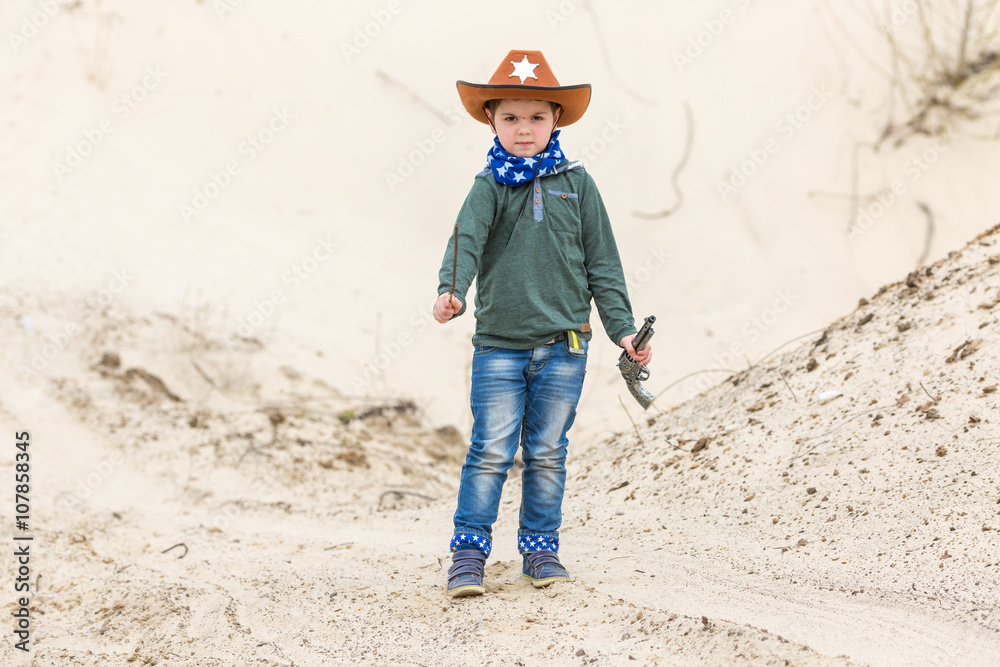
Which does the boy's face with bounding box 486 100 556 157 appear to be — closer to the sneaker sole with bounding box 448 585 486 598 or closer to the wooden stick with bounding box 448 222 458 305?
the wooden stick with bounding box 448 222 458 305

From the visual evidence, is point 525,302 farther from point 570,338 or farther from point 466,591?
point 466,591

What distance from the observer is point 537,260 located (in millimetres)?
2576

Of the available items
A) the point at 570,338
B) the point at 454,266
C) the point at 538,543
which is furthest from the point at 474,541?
the point at 454,266

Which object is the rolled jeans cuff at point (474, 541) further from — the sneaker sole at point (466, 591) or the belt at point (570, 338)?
the belt at point (570, 338)

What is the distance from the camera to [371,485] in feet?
14.9

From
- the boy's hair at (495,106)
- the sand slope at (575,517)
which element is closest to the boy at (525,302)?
the boy's hair at (495,106)

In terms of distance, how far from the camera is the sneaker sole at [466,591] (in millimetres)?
2539

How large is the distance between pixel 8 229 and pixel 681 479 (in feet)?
15.3

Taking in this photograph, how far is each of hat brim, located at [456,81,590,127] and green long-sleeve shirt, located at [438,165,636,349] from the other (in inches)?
7.8

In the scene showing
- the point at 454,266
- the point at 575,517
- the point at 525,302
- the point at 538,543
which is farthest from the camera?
the point at 575,517

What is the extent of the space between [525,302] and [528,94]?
0.60 meters

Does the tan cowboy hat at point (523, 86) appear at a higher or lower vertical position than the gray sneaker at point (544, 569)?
higher

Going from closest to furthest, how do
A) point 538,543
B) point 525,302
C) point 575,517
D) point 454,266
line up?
point 454,266, point 525,302, point 538,543, point 575,517

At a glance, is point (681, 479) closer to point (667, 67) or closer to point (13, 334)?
point (13, 334)
